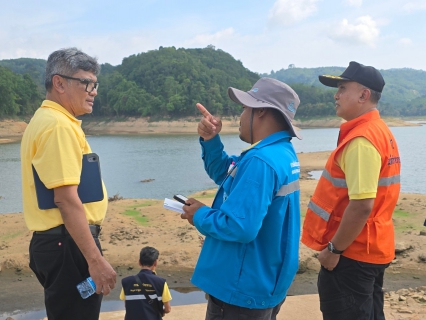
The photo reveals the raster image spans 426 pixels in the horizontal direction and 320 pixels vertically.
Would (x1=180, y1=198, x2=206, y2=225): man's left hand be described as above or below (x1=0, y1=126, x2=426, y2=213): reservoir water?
above

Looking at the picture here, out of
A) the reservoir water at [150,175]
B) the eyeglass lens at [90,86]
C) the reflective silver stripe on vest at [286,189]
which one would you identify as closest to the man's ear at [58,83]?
the eyeglass lens at [90,86]

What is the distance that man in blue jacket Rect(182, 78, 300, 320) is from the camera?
1.78 metres

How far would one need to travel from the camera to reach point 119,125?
7038cm

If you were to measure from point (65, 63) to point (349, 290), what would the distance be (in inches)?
82.1

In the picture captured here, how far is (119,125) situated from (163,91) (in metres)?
13.1

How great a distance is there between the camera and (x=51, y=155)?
199cm

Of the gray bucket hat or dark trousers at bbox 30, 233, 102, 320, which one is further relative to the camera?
dark trousers at bbox 30, 233, 102, 320

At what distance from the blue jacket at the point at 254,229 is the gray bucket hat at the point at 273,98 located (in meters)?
0.11

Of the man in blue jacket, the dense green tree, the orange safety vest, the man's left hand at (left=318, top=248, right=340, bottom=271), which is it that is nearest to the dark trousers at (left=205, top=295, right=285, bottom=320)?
the man in blue jacket

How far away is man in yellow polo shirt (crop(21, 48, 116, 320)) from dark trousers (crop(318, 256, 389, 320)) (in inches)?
51.2

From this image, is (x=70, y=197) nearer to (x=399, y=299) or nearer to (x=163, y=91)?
(x=399, y=299)

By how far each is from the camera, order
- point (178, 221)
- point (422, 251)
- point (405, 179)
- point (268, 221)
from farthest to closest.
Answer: point (405, 179) → point (178, 221) → point (422, 251) → point (268, 221)

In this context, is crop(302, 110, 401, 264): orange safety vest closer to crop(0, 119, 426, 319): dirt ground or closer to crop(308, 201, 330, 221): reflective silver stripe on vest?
crop(308, 201, 330, 221): reflective silver stripe on vest

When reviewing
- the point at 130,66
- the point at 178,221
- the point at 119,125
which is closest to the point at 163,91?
the point at 119,125
